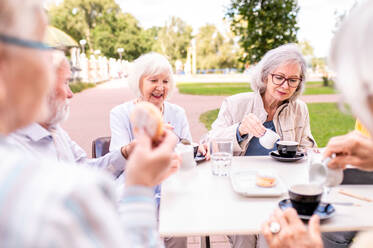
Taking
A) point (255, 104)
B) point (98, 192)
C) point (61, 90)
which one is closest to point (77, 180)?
point (98, 192)

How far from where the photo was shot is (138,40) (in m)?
49.7

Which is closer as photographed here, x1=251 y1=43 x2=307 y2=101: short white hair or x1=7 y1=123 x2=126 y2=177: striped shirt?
x1=7 y1=123 x2=126 y2=177: striped shirt

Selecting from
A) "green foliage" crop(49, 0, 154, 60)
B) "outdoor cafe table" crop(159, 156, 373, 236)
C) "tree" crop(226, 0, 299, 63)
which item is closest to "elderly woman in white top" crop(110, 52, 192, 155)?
"outdoor cafe table" crop(159, 156, 373, 236)

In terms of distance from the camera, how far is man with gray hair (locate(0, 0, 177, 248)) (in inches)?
21.6

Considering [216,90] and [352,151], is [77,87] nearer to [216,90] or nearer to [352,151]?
[216,90]

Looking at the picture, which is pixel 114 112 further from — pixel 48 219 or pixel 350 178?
pixel 48 219

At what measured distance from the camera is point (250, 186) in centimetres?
173

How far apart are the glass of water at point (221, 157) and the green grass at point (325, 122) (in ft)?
14.4

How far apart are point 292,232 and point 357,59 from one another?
74 cm

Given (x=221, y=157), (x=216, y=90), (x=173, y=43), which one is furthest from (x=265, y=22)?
(x=173, y=43)

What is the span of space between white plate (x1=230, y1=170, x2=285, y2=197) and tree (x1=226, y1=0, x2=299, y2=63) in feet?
15.5

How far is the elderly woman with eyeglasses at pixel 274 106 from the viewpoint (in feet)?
8.56

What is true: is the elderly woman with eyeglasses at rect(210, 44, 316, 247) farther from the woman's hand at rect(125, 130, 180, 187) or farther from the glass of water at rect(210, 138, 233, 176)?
the woman's hand at rect(125, 130, 180, 187)

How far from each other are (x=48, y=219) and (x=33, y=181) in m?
0.07
